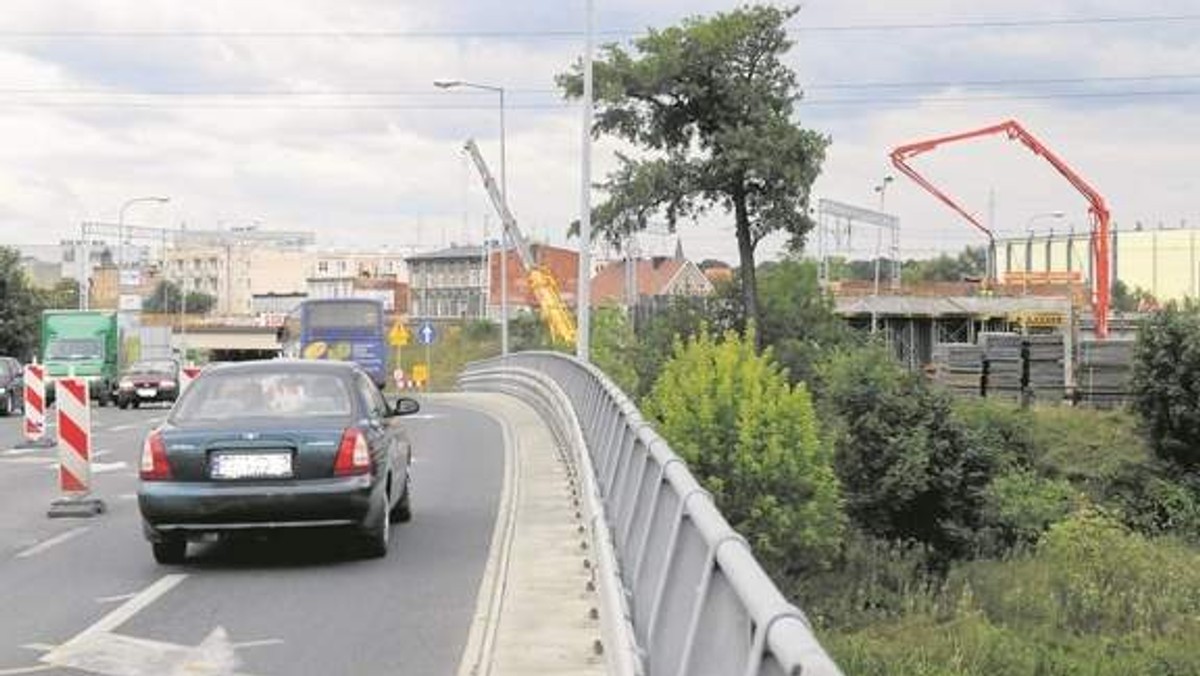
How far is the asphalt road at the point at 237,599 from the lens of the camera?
7910mm

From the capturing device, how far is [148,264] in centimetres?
19875

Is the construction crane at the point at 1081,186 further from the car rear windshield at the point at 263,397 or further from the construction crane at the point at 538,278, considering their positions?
the car rear windshield at the point at 263,397

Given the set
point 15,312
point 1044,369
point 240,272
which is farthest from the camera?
point 240,272

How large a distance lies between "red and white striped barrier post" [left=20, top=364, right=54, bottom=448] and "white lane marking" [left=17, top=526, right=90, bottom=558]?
787 centimetres

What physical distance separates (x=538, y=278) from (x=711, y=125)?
95.8 feet

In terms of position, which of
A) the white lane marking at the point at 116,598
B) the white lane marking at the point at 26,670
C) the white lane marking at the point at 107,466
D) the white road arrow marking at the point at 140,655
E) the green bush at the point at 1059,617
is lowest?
the green bush at the point at 1059,617

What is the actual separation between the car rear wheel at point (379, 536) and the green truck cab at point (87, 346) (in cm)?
3502

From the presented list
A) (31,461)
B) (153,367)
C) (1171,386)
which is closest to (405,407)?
(31,461)

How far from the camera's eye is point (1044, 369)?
53812mm

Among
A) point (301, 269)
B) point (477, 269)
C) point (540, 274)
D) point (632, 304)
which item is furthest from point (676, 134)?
point (301, 269)

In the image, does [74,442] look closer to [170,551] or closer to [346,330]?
[170,551]

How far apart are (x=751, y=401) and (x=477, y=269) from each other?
127 meters

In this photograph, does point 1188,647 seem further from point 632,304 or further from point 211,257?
point 211,257

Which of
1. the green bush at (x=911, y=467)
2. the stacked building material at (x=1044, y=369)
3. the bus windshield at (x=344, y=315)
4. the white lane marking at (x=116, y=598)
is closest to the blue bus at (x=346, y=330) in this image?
the bus windshield at (x=344, y=315)
